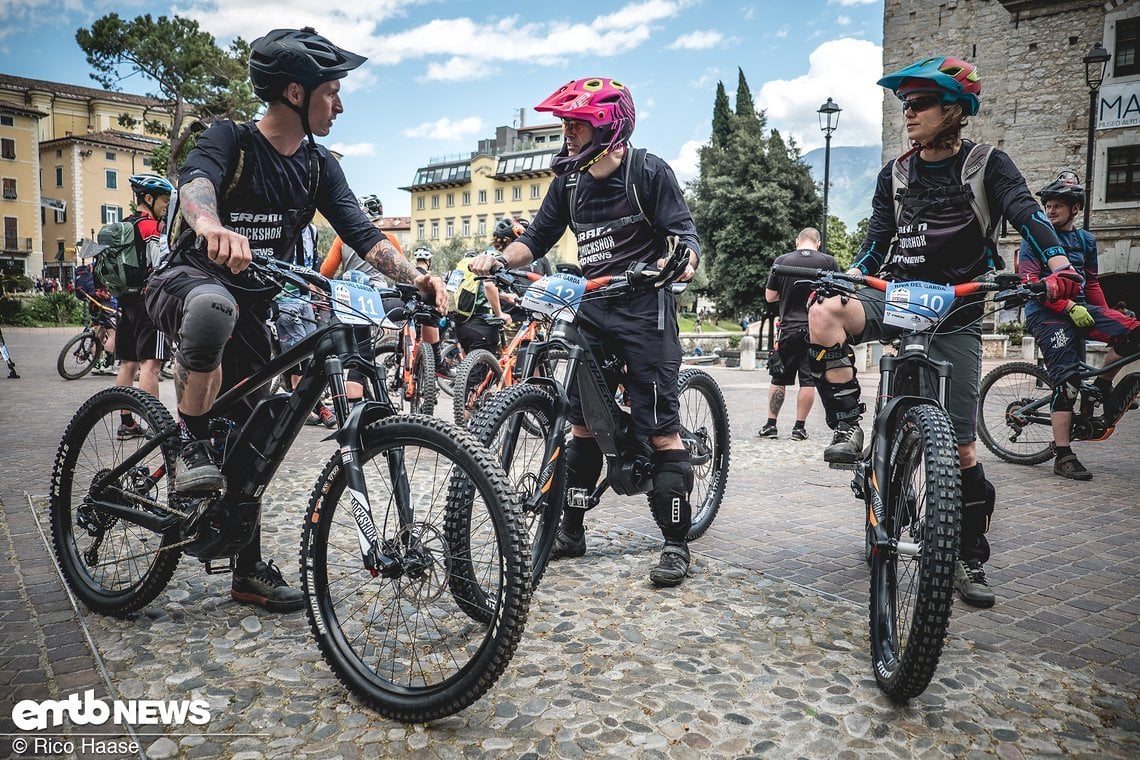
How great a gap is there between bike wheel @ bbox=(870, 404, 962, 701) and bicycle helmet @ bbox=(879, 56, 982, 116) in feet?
4.87

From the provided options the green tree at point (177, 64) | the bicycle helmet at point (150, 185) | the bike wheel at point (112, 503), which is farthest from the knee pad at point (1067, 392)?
the green tree at point (177, 64)

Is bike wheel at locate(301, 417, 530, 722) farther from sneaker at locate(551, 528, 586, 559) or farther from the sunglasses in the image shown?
the sunglasses

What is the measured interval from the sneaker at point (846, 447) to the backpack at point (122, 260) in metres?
6.43

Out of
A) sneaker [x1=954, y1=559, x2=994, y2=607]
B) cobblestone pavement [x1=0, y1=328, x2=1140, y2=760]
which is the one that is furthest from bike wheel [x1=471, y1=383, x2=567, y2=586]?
sneaker [x1=954, y1=559, x2=994, y2=607]

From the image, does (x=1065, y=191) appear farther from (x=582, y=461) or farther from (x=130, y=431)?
(x=130, y=431)

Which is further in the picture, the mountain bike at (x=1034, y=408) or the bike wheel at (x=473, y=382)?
the bike wheel at (x=473, y=382)

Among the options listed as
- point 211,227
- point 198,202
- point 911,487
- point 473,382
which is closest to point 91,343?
point 473,382

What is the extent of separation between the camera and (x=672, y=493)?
4.07 metres

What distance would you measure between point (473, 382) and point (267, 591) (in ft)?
16.0

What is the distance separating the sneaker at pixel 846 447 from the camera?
12.8 feet

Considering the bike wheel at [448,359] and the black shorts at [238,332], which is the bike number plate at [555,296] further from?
the bike wheel at [448,359]

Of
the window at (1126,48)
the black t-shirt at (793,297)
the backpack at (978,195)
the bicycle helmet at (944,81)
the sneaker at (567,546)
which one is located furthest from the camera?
the window at (1126,48)

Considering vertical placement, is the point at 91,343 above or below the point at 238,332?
below

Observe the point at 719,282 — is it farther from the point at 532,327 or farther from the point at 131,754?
the point at 131,754
